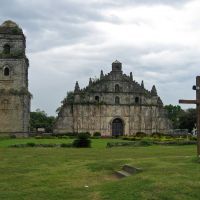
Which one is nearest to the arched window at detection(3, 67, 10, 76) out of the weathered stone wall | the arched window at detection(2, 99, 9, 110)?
the arched window at detection(2, 99, 9, 110)

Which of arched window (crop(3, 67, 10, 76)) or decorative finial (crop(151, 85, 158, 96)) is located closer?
arched window (crop(3, 67, 10, 76))

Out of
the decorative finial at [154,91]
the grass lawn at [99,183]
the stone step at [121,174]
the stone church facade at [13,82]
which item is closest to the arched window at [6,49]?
the stone church facade at [13,82]

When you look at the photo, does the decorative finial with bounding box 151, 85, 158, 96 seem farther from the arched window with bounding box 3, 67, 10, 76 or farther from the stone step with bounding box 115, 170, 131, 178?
the stone step with bounding box 115, 170, 131, 178

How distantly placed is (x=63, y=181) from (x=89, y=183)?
71cm

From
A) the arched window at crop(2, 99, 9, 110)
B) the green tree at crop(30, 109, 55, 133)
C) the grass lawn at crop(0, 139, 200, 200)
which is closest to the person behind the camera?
the grass lawn at crop(0, 139, 200, 200)

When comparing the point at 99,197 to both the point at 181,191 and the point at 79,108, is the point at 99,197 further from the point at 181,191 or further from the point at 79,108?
the point at 79,108

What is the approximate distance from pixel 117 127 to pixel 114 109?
235cm

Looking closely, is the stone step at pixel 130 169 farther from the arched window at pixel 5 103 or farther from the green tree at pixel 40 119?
the green tree at pixel 40 119

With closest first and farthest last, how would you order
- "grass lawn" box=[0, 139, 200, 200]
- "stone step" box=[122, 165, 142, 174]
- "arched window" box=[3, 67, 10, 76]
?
"grass lawn" box=[0, 139, 200, 200], "stone step" box=[122, 165, 142, 174], "arched window" box=[3, 67, 10, 76]

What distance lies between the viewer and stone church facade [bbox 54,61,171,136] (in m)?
56.3

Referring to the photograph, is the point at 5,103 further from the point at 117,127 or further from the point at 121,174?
the point at 121,174

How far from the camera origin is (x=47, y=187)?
35.1 ft

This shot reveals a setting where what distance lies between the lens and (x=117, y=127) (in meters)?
57.5

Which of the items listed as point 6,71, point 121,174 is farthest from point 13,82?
point 121,174
